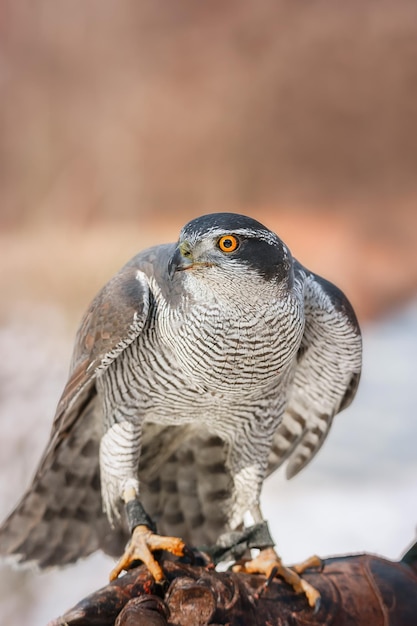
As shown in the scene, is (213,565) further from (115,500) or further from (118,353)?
(118,353)

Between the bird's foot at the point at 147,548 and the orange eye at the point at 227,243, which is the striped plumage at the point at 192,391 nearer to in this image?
the orange eye at the point at 227,243

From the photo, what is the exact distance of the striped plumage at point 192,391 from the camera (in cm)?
185

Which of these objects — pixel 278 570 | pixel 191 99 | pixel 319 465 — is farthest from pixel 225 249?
pixel 319 465

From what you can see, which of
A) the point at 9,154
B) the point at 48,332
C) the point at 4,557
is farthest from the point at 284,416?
the point at 9,154

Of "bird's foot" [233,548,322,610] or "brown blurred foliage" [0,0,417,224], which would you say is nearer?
"bird's foot" [233,548,322,610]

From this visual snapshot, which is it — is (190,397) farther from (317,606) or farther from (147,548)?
(317,606)

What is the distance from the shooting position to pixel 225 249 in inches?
68.6

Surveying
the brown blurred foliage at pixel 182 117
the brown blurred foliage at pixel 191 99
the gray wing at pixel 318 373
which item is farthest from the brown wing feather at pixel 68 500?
the brown blurred foliage at pixel 191 99

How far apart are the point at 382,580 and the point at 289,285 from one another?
874mm

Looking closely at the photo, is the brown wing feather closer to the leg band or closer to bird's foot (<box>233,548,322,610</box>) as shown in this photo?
the leg band

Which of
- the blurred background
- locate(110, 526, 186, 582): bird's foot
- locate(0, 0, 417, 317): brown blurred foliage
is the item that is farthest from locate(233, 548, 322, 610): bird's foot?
locate(0, 0, 417, 317): brown blurred foliage

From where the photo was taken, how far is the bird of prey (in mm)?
1851

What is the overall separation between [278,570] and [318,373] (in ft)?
2.06

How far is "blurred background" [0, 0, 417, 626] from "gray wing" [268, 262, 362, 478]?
156cm
